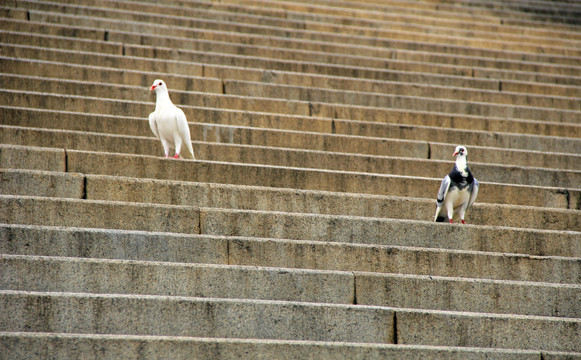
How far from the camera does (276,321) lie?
458 cm

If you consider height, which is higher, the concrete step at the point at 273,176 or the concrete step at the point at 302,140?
the concrete step at the point at 302,140

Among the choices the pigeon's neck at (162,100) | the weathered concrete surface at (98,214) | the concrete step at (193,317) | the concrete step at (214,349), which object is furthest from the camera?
A: the pigeon's neck at (162,100)

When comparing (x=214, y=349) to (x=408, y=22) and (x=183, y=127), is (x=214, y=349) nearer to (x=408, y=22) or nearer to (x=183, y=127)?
(x=183, y=127)

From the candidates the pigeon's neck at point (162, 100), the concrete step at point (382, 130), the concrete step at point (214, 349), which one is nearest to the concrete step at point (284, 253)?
the concrete step at point (214, 349)

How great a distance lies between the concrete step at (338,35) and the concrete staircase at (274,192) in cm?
4

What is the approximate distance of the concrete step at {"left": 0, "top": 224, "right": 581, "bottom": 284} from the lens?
4.93 metres

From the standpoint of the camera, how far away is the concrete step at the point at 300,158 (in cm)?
670

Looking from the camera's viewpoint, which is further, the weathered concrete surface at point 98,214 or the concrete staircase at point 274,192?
the weathered concrete surface at point 98,214

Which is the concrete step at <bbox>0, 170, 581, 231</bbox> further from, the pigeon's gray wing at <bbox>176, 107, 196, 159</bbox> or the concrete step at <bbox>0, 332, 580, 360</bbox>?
the concrete step at <bbox>0, 332, 580, 360</bbox>

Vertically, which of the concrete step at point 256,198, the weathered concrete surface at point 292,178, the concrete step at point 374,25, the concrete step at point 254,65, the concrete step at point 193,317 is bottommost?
the concrete step at point 193,317

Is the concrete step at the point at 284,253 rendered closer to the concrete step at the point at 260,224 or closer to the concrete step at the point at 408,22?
the concrete step at the point at 260,224

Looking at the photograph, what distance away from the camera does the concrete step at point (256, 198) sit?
5723mm

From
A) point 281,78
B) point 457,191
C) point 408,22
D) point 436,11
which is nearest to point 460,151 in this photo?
point 457,191

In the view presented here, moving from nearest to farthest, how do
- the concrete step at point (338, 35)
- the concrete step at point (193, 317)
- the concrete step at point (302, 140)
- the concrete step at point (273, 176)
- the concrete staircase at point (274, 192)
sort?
the concrete step at point (193, 317)
the concrete staircase at point (274, 192)
the concrete step at point (273, 176)
the concrete step at point (302, 140)
the concrete step at point (338, 35)
